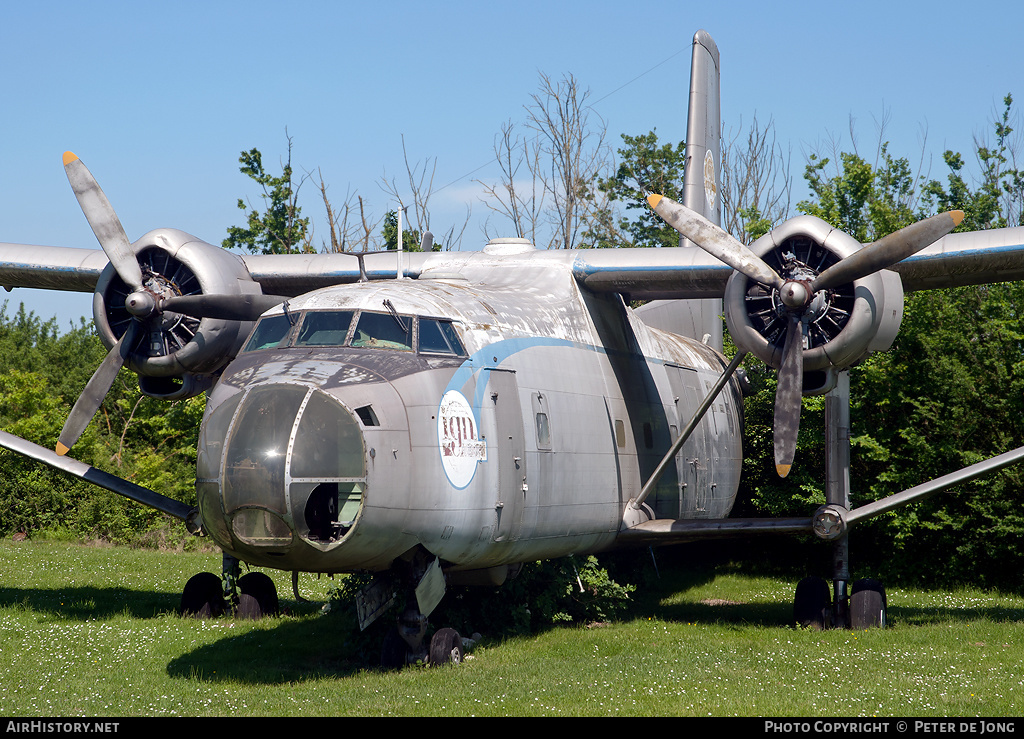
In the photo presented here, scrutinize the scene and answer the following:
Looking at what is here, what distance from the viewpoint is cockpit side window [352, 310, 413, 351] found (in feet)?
30.9

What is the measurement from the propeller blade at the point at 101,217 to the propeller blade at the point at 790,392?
25.9 ft

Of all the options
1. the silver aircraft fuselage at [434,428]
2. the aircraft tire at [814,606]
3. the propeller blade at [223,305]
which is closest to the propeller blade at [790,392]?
the silver aircraft fuselage at [434,428]

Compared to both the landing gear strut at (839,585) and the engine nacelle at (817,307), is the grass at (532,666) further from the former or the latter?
the engine nacelle at (817,307)

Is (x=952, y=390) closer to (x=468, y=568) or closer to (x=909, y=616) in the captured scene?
(x=909, y=616)

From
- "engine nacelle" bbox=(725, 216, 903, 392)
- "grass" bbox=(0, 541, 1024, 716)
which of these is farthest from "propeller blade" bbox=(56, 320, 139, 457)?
"engine nacelle" bbox=(725, 216, 903, 392)

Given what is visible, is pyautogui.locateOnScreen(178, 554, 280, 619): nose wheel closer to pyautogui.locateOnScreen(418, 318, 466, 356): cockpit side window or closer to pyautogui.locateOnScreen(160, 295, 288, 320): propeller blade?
pyautogui.locateOnScreen(160, 295, 288, 320): propeller blade

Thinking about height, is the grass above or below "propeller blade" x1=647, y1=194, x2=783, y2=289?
below

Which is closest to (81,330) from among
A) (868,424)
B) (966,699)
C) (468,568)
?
(868,424)

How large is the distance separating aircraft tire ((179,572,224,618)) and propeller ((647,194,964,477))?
7503 mm

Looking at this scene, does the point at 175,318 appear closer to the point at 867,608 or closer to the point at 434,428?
the point at 434,428

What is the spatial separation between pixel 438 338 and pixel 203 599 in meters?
6.00

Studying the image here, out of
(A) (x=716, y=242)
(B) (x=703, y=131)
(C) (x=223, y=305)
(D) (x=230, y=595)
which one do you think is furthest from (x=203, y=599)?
(B) (x=703, y=131)

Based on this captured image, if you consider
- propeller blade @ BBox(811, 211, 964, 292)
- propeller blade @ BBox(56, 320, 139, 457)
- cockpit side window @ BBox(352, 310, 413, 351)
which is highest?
propeller blade @ BBox(811, 211, 964, 292)

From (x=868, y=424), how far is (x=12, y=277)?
49.5 feet
